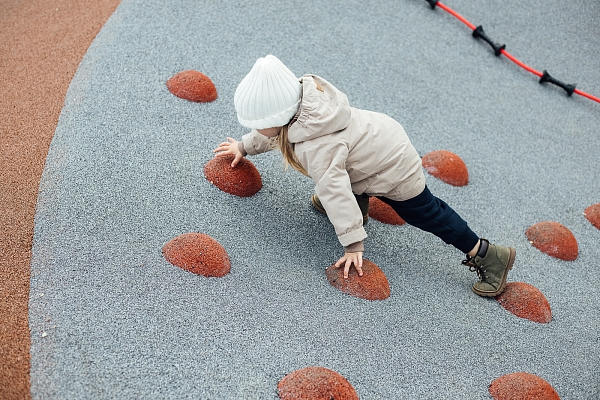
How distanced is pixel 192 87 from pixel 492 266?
1.71m

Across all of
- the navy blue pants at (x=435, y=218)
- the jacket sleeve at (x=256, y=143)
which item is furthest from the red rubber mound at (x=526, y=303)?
the jacket sleeve at (x=256, y=143)

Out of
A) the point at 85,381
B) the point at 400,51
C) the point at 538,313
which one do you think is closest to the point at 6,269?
the point at 85,381

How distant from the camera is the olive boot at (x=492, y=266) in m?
2.28

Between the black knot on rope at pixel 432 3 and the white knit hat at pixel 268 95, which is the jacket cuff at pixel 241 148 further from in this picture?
the black knot on rope at pixel 432 3

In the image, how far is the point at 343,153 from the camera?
1.95 metres

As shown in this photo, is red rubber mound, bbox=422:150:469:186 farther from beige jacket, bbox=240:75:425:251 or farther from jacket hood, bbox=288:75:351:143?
jacket hood, bbox=288:75:351:143

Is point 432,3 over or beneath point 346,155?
over

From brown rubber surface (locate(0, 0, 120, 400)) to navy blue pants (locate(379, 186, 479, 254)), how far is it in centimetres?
141

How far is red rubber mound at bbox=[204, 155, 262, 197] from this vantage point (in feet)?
7.72

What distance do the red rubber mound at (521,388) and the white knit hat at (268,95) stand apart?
3.97ft

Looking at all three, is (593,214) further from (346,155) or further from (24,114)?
(24,114)

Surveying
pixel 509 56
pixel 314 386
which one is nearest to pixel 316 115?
pixel 314 386

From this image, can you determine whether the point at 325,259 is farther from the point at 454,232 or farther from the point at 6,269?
the point at 6,269

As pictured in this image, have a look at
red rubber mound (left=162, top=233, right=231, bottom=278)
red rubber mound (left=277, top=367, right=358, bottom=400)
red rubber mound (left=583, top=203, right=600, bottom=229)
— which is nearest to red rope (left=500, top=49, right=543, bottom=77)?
red rubber mound (left=583, top=203, right=600, bottom=229)
